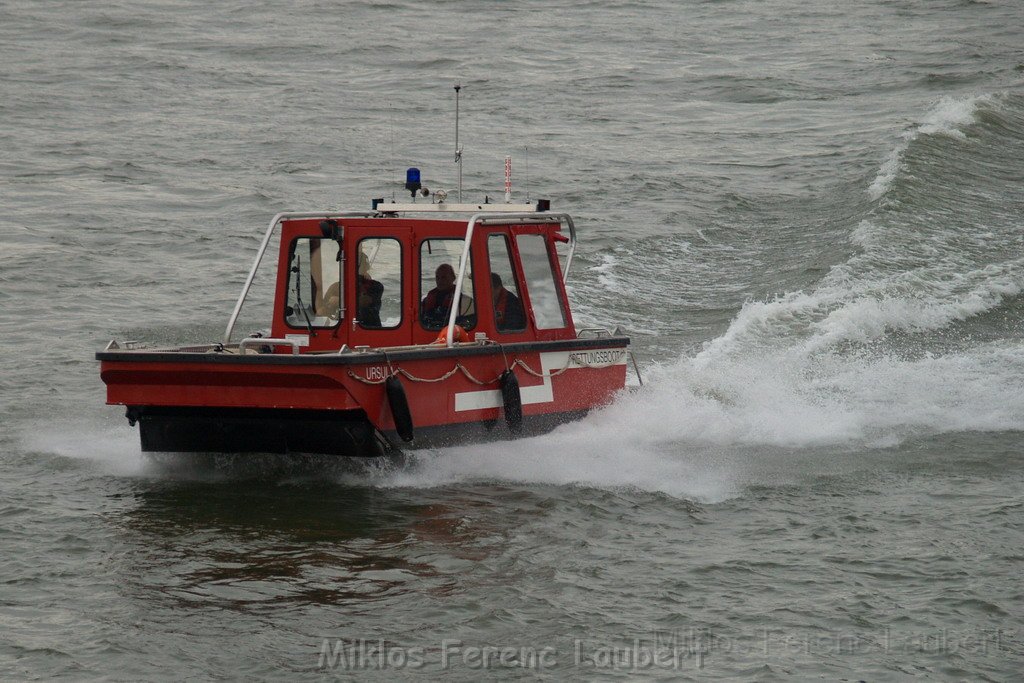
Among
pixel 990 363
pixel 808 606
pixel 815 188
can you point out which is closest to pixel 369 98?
pixel 815 188

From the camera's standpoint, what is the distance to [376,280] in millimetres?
10812

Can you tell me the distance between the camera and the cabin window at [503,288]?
1130cm

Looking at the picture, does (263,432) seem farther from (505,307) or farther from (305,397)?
(505,307)

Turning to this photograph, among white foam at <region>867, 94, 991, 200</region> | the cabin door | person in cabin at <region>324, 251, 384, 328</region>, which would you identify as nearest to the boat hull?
the cabin door

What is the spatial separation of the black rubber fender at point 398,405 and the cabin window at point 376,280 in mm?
1038

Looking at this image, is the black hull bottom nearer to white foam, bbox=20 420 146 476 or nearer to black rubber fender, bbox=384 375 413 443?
black rubber fender, bbox=384 375 413 443

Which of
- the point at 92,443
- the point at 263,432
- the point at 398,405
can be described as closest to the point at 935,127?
the point at 398,405

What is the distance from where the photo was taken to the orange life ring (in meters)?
10.7

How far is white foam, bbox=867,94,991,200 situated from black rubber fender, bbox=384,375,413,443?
492 inches

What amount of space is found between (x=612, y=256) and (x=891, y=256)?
3728 mm

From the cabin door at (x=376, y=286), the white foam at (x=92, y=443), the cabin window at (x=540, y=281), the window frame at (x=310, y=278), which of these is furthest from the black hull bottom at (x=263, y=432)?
the cabin window at (x=540, y=281)

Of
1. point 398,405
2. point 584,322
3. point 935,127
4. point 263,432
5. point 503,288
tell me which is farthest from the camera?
point 935,127

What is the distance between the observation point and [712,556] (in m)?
9.00

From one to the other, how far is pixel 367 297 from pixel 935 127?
16.7m
